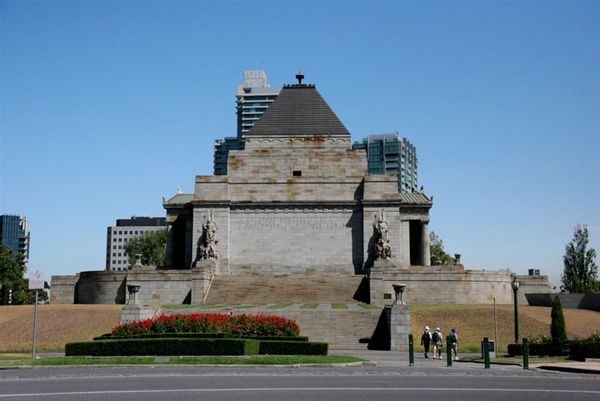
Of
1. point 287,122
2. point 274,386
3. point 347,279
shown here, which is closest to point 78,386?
point 274,386

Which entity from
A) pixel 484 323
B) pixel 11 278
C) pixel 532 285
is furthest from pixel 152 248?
pixel 484 323

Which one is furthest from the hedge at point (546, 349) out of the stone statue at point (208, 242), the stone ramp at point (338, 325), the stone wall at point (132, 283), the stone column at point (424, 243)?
the stone column at point (424, 243)

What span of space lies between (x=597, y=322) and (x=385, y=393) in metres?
32.2

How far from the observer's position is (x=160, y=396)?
17078 mm

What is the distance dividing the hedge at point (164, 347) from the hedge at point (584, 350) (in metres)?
13.2

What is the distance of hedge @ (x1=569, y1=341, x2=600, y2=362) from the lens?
2973 centimetres

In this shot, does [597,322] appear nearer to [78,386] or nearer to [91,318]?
[91,318]

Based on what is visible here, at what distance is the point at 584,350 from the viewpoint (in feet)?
98.2

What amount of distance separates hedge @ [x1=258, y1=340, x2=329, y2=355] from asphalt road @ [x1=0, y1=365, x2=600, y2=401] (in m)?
4.44

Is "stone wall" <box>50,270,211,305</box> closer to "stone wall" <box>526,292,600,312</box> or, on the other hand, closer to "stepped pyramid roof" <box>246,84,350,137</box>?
"stepped pyramid roof" <box>246,84,350,137</box>

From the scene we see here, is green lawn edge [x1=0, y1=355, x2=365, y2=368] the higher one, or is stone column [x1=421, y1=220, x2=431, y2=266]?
stone column [x1=421, y1=220, x2=431, y2=266]

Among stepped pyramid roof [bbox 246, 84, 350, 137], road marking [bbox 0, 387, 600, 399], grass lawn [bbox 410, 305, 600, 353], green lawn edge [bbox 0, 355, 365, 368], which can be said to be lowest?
green lawn edge [bbox 0, 355, 365, 368]

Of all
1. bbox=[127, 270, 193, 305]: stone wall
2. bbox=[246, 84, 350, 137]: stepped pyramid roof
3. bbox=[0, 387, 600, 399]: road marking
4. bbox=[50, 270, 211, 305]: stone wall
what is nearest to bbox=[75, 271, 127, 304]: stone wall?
bbox=[50, 270, 211, 305]: stone wall

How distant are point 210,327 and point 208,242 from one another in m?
31.5
